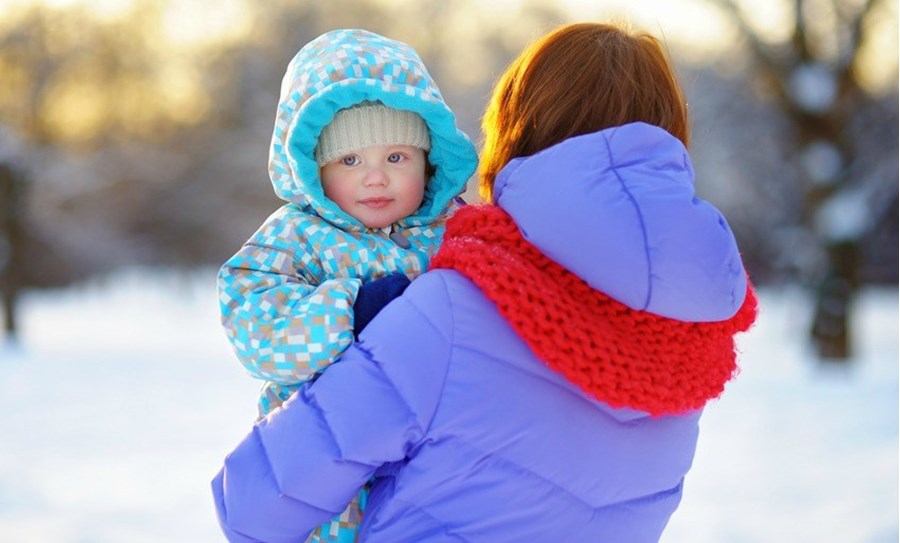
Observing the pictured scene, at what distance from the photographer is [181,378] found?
449 inches

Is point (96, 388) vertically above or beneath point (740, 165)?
above

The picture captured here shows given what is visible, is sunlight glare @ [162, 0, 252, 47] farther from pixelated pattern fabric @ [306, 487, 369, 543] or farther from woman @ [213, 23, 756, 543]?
woman @ [213, 23, 756, 543]

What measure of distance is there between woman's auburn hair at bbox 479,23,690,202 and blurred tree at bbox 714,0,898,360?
32.4ft

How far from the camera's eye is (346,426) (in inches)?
63.1

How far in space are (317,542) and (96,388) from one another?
9233 mm

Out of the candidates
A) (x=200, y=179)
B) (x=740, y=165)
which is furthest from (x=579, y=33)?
(x=200, y=179)

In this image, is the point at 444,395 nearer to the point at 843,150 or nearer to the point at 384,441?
the point at 384,441

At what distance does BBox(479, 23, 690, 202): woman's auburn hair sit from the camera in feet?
5.71

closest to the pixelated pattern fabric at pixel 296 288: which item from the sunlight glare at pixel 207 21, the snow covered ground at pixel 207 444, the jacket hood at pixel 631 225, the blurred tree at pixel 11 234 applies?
the jacket hood at pixel 631 225

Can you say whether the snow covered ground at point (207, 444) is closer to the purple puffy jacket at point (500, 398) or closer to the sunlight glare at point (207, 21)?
the purple puffy jacket at point (500, 398)

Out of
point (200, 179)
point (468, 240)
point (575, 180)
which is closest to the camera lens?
point (575, 180)

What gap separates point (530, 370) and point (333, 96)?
2.15 ft

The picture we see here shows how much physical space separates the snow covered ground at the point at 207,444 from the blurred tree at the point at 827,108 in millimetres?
855

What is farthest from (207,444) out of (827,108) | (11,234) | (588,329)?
(11,234)
